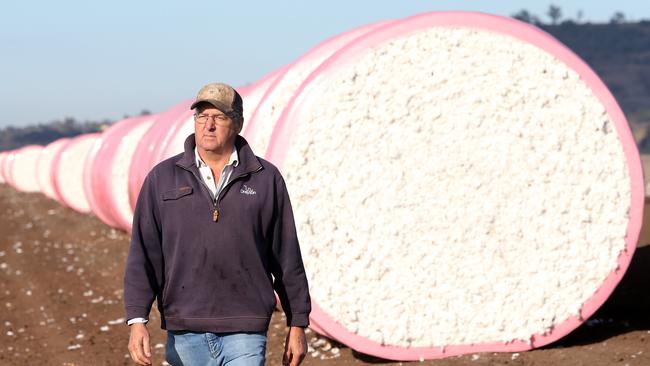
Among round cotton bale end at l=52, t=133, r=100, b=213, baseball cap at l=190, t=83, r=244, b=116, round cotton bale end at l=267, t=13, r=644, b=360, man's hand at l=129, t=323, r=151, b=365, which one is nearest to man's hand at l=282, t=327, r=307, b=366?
man's hand at l=129, t=323, r=151, b=365

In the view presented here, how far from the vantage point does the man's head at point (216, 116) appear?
13.4 feet

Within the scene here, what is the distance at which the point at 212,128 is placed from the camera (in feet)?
13.5

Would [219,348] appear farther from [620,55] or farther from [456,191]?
[620,55]

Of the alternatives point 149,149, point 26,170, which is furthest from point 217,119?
point 26,170

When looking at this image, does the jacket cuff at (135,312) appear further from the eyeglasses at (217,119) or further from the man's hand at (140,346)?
the eyeglasses at (217,119)

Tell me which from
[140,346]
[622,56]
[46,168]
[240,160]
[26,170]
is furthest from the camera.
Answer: [622,56]

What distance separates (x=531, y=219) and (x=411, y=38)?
1460 millimetres

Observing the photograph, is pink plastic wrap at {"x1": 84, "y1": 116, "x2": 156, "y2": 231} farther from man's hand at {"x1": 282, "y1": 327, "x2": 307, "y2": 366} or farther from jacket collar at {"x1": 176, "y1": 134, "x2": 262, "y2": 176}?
man's hand at {"x1": 282, "y1": 327, "x2": 307, "y2": 366}

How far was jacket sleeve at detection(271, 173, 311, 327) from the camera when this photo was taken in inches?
167

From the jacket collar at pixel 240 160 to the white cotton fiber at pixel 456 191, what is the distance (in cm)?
295

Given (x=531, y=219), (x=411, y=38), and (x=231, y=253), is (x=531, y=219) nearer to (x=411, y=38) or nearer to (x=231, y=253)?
(x=411, y=38)

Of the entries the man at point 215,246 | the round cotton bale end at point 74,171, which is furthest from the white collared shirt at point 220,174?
the round cotton bale end at point 74,171

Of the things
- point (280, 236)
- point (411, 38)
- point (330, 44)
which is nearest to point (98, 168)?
point (330, 44)

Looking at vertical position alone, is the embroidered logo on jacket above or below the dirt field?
above
